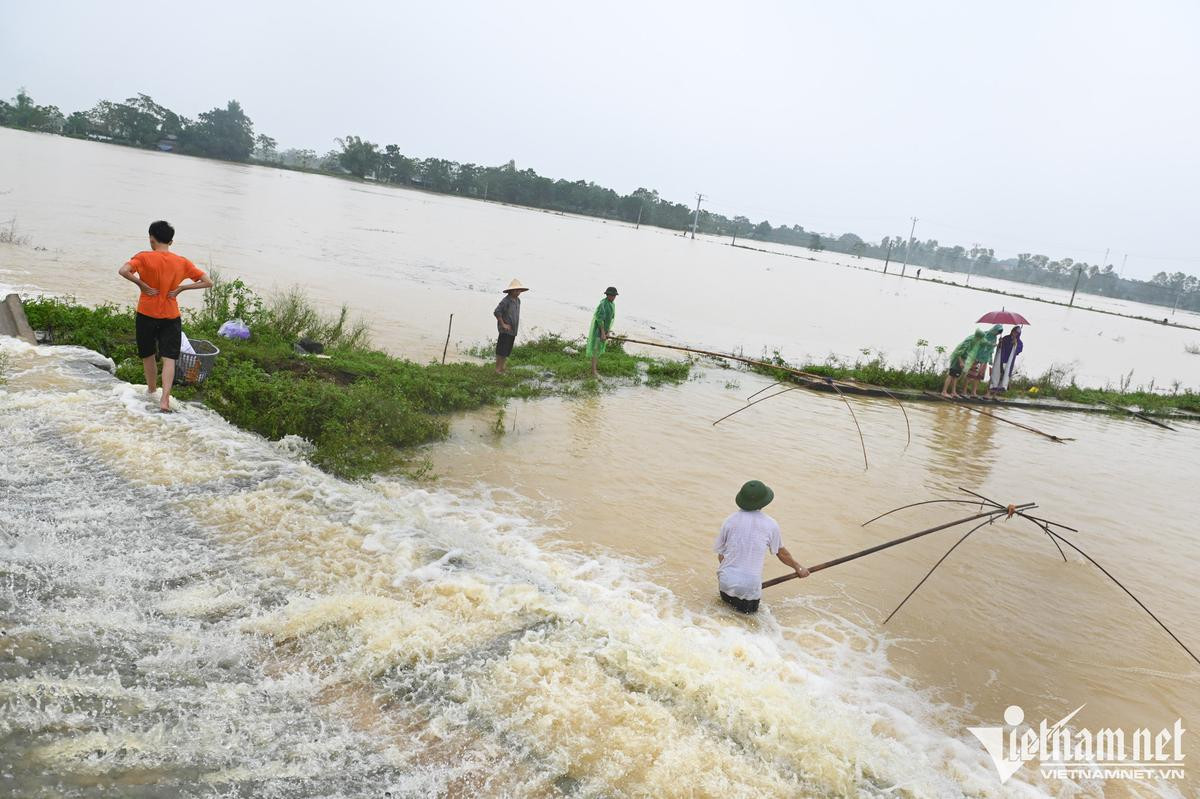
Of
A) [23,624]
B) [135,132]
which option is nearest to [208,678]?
[23,624]

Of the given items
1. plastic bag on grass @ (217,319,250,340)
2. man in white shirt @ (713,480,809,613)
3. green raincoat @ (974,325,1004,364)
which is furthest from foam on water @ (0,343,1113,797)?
green raincoat @ (974,325,1004,364)

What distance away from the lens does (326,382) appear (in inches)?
295

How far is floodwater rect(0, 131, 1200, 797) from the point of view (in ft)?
9.48

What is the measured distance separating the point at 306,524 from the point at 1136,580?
7.16 metres

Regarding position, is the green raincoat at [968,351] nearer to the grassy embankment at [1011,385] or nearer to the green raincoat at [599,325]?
the grassy embankment at [1011,385]

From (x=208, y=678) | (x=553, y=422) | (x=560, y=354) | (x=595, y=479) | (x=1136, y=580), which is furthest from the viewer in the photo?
(x=560, y=354)

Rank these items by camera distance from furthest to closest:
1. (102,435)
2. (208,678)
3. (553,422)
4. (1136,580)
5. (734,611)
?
(553,422)
(1136,580)
(102,435)
(734,611)
(208,678)

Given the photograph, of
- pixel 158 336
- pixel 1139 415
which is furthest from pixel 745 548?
pixel 1139 415

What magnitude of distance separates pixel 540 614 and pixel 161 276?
431 cm

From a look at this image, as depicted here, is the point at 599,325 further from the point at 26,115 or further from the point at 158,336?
the point at 26,115

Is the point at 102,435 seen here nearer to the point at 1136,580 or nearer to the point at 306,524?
the point at 306,524

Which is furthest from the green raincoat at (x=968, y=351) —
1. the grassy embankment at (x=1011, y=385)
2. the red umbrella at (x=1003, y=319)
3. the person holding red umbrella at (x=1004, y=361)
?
the grassy embankment at (x=1011, y=385)

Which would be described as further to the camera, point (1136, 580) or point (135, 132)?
point (135, 132)

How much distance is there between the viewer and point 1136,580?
6.28 metres
